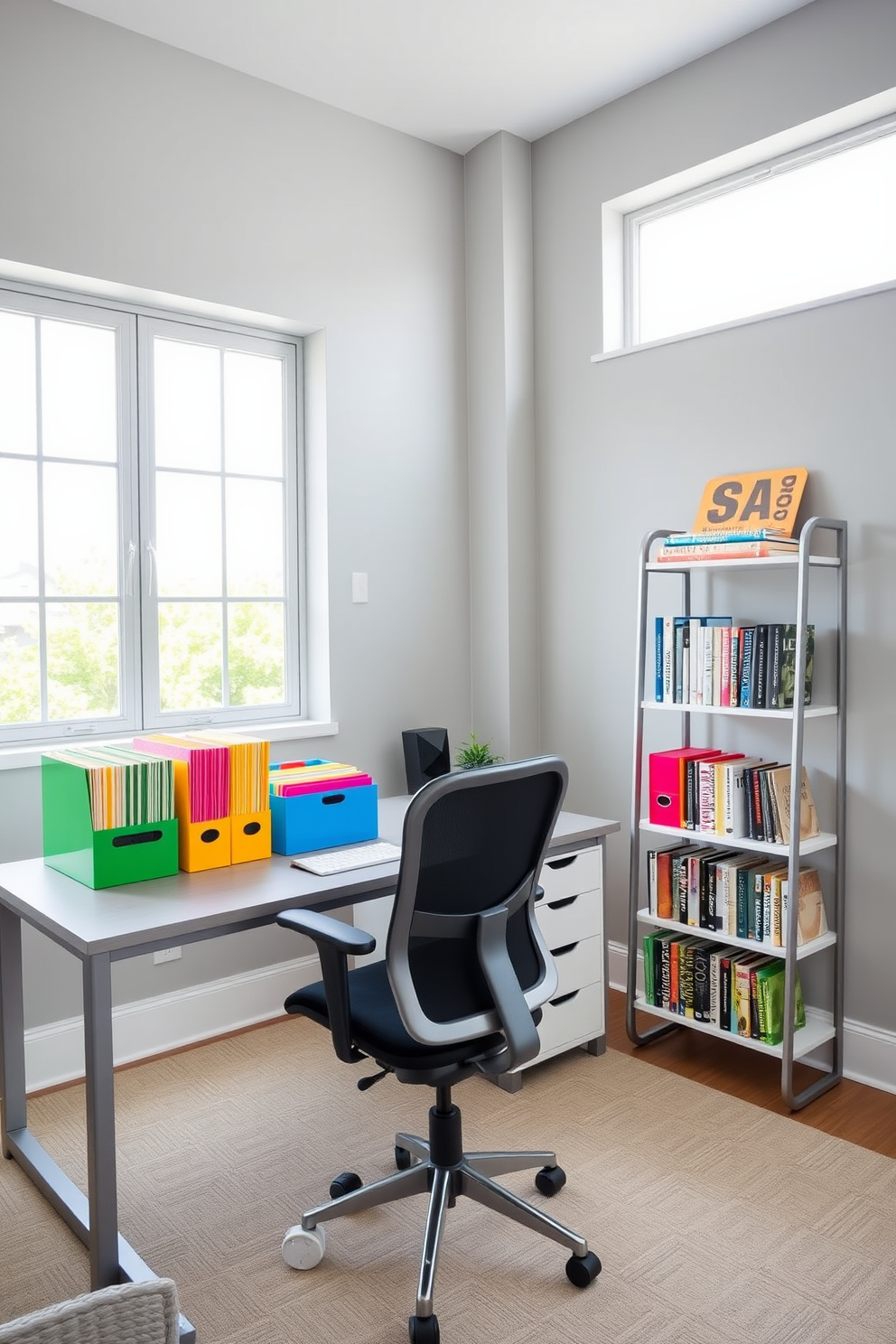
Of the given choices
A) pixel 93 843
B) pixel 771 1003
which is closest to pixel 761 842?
pixel 771 1003

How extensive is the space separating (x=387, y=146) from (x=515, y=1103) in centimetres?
314

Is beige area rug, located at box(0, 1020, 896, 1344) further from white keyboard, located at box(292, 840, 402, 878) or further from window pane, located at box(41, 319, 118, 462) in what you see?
window pane, located at box(41, 319, 118, 462)

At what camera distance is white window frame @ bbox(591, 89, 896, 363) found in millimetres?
2762

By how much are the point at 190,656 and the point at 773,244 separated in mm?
2238

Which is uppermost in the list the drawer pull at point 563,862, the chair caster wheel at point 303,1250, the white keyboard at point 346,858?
the white keyboard at point 346,858

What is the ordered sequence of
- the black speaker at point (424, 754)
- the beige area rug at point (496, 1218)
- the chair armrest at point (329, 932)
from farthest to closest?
the black speaker at point (424, 754) < the beige area rug at point (496, 1218) < the chair armrest at point (329, 932)

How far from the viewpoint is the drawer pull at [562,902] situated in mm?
2730

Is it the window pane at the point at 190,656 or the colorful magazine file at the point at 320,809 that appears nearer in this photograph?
the colorful magazine file at the point at 320,809

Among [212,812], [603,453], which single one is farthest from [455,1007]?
[603,453]

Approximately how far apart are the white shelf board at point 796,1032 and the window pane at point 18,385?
96.6 inches

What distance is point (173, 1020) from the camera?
2.99 m

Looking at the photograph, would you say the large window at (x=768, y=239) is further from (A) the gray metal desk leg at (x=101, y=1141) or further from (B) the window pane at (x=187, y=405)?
(A) the gray metal desk leg at (x=101, y=1141)

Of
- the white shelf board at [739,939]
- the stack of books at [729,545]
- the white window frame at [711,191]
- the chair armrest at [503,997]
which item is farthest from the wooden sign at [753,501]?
the chair armrest at [503,997]

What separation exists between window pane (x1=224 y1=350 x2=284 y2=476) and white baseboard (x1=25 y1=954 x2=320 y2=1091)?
167cm
